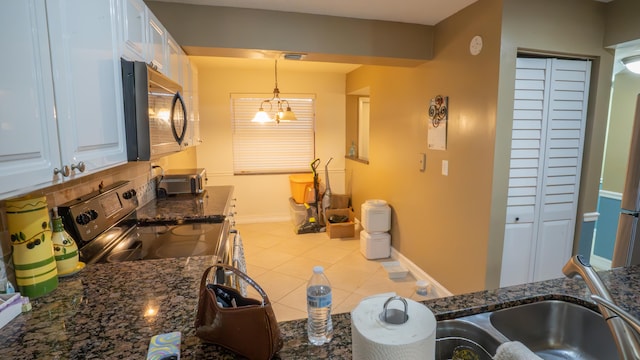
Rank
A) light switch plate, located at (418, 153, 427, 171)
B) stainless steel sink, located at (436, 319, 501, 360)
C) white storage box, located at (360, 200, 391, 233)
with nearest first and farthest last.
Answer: stainless steel sink, located at (436, 319, 501, 360) → light switch plate, located at (418, 153, 427, 171) → white storage box, located at (360, 200, 391, 233)

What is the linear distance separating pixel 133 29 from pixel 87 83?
572mm

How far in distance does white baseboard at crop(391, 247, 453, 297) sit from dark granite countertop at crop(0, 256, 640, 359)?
1.62 m

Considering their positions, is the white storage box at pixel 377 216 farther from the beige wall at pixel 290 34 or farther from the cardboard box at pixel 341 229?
the beige wall at pixel 290 34

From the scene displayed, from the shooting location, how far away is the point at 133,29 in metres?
1.50

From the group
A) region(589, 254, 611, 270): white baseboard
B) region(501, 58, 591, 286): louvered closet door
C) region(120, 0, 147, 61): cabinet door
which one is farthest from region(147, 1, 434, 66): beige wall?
region(589, 254, 611, 270): white baseboard

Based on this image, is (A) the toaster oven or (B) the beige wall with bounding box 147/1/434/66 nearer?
(B) the beige wall with bounding box 147/1/434/66

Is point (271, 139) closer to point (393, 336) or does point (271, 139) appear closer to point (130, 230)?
point (130, 230)

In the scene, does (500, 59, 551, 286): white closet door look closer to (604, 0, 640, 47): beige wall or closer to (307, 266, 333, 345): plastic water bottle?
(604, 0, 640, 47): beige wall

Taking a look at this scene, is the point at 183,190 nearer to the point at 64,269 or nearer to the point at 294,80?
the point at 64,269

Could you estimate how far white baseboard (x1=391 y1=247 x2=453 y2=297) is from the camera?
9.52 ft

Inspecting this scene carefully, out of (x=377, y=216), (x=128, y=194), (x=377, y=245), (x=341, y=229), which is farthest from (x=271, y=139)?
(x=128, y=194)

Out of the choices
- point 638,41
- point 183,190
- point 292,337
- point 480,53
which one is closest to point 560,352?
point 292,337

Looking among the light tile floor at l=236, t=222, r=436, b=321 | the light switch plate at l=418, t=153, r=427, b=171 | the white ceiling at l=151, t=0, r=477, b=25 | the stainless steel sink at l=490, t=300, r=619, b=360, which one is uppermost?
the white ceiling at l=151, t=0, r=477, b=25

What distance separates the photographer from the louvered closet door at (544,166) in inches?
90.7
